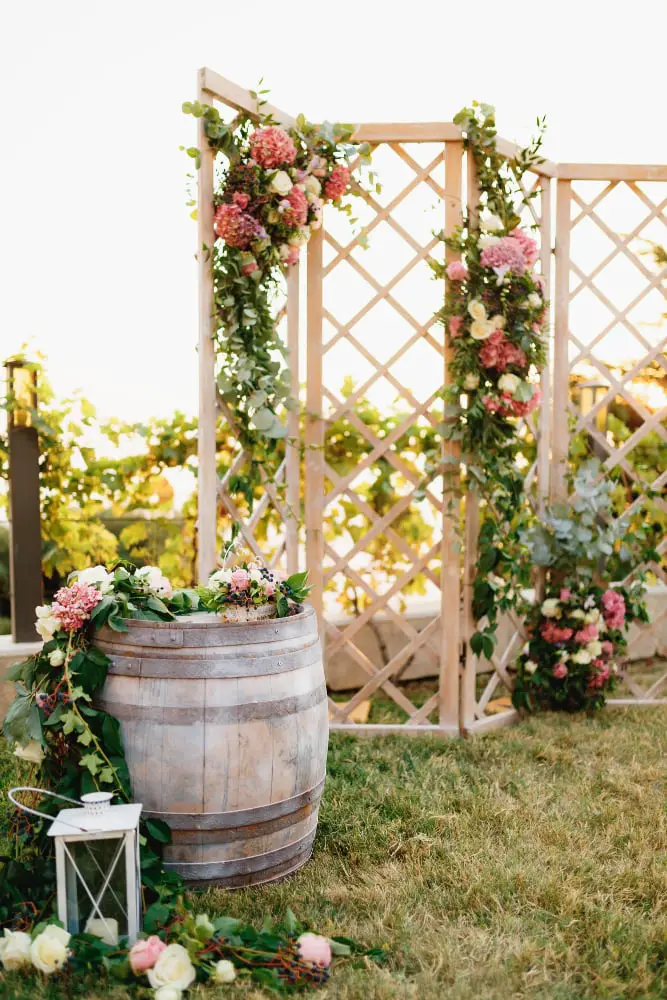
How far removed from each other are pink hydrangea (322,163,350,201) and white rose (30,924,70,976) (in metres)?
2.31

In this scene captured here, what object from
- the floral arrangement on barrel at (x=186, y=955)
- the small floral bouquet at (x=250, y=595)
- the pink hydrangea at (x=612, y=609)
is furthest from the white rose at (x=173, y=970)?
the pink hydrangea at (x=612, y=609)

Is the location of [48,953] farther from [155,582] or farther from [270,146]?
[270,146]

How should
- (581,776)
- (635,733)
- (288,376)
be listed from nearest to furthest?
1. (581,776)
2. (288,376)
3. (635,733)

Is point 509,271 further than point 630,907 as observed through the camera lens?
Yes

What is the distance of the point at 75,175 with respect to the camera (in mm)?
3887

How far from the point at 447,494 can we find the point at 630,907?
5.16 feet

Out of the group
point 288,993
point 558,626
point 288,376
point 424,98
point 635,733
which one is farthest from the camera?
point 424,98

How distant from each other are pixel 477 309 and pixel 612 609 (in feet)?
4.57

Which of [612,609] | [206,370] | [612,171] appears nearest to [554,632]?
[612,609]

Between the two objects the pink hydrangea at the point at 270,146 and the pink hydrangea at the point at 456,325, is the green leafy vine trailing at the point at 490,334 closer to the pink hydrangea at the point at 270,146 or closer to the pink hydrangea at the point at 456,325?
the pink hydrangea at the point at 456,325

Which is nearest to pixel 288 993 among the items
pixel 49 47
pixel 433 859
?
pixel 433 859

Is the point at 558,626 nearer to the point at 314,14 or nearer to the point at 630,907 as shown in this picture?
the point at 630,907

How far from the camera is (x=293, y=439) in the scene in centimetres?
295

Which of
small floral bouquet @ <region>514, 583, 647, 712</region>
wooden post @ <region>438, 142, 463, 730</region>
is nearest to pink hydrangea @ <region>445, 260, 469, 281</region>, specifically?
wooden post @ <region>438, 142, 463, 730</region>
